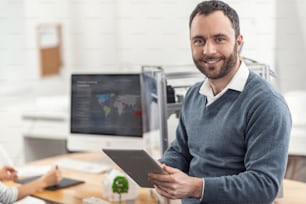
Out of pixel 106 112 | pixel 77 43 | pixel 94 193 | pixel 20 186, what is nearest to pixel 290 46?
pixel 106 112

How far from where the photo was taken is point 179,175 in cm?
156

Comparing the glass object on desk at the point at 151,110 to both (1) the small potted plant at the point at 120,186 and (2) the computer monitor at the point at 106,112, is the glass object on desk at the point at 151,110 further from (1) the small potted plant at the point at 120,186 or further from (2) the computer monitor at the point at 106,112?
(1) the small potted plant at the point at 120,186

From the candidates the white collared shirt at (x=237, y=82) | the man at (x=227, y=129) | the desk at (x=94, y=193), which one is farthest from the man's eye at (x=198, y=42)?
the desk at (x=94, y=193)

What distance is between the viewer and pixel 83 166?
262 centimetres

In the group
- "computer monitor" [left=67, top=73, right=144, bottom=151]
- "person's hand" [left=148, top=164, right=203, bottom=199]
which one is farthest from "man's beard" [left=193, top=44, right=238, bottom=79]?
"computer monitor" [left=67, top=73, right=144, bottom=151]

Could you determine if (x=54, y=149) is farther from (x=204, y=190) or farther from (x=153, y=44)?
(x=204, y=190)

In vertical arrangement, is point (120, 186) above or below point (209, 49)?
below

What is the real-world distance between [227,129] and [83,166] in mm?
1183

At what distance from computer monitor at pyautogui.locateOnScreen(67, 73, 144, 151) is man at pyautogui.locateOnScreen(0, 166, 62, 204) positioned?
0.34 m

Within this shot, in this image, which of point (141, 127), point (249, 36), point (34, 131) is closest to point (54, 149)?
point (34, 131)

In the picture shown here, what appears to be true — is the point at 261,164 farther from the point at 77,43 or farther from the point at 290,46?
the point at 77,43

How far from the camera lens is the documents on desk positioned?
2539mm

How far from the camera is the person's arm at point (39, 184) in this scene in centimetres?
215

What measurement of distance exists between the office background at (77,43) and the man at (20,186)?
1.19 meters
